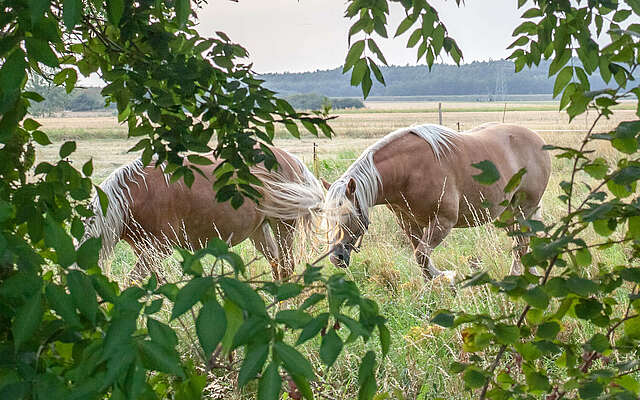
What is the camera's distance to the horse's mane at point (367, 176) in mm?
4055

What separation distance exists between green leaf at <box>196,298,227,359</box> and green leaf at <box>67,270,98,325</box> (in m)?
0.16

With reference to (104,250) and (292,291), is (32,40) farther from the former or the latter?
(104,250)

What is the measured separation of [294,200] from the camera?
408 cm

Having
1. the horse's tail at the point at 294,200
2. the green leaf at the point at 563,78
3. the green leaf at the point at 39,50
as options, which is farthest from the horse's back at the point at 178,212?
the green leaf at the point at 39,50

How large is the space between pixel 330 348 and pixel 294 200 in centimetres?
334

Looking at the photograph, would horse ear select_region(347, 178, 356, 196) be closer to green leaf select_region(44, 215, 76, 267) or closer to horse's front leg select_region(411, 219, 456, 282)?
horse's front leg select_region(411, 219, 456, 282)

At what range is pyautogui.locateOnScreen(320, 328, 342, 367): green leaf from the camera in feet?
2.42

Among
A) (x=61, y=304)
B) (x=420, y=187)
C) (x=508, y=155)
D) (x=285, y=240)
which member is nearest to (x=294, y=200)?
(x=285, y=240)

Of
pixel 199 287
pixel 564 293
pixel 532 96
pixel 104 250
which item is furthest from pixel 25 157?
pixel 532 96

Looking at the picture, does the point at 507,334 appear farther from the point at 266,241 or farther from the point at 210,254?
the point at 266,241

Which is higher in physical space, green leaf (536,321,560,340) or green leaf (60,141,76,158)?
green leaf (60,141,76,158)

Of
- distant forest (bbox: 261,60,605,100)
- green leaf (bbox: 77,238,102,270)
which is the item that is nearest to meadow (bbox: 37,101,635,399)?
green leaf (bbox: 77,238,102,270)

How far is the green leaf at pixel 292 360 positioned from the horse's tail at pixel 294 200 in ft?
10.6

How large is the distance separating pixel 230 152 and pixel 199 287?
0.85 m
